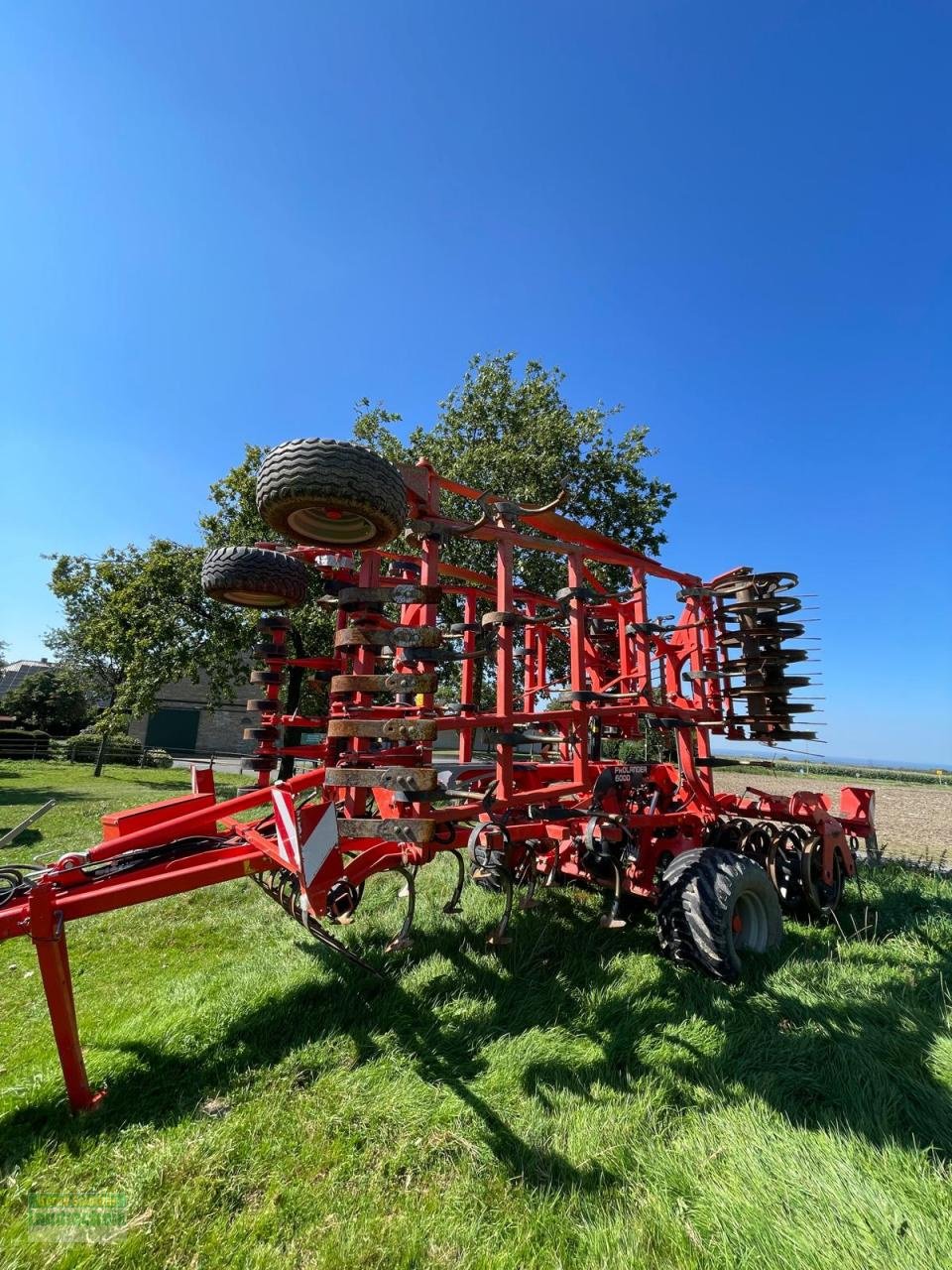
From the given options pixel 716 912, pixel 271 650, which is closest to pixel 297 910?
pixel 271 650

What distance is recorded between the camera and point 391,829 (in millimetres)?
2904

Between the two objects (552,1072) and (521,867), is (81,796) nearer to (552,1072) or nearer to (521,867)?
(521,867)

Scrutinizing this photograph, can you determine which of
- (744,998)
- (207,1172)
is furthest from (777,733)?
(207,1172)

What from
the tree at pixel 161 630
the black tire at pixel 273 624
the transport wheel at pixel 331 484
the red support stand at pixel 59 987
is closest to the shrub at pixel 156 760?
the tree at pixel 161 630

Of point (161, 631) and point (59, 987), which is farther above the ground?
point (161, 631)

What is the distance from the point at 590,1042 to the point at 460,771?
8.34 ft

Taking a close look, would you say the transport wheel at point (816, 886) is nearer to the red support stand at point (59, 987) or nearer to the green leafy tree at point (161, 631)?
the red support stand at point (59, 987)

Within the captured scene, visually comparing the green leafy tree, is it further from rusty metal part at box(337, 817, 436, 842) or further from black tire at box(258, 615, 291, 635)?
rusty metal part at box(337, 817, 436, 842)

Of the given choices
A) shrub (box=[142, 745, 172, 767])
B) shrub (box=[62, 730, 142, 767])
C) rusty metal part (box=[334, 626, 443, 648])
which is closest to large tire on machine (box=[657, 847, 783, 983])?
rusty metal part (box=[334, 626, 443, 648])

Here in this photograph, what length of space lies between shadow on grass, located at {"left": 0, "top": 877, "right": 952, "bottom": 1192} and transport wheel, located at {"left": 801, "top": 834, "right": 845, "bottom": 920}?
97 cm

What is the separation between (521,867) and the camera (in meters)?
4.97

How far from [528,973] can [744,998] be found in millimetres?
1440

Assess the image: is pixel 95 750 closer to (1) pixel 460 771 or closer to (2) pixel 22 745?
(2) pixel 22 745

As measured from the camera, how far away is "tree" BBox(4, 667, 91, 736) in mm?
32188
